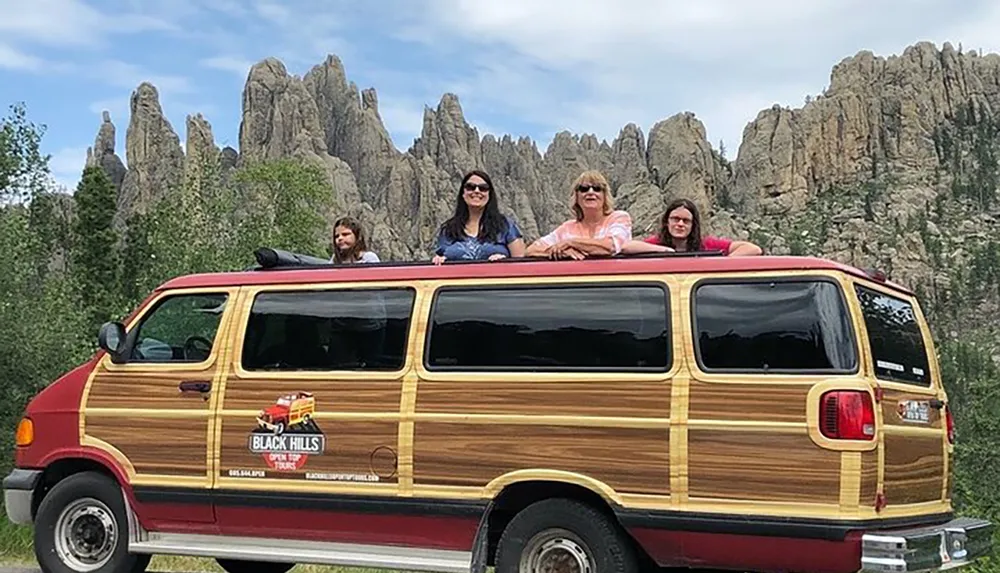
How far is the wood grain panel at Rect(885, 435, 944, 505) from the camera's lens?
5867 mm

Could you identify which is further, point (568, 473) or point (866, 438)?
point (568, 473)

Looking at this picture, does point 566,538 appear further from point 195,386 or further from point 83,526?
point 83,526

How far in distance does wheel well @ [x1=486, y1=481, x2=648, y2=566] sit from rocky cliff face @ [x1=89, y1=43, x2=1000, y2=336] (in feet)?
380

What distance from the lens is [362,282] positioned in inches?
285

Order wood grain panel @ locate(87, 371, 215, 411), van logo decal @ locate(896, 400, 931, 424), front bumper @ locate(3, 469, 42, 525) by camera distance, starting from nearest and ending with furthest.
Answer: van logo decal @ locate(896, 400, 931, 424), wood grain panel @ locate(87, 371, 215, 411), front bumper @ locate(3, 469, 42, 525)

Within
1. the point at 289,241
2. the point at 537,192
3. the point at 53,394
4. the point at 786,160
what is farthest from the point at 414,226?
the point at 53,394

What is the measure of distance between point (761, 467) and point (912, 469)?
0.96 metres

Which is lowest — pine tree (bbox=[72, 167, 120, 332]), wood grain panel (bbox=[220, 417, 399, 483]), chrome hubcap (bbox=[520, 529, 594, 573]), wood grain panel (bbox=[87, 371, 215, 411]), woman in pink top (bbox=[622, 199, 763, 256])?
chrome hubcap (bbox=[520, 529, 594, 573])

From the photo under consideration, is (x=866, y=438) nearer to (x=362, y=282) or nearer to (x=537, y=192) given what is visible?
(x=362, y=282)

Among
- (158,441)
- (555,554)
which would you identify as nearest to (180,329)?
(158,441)

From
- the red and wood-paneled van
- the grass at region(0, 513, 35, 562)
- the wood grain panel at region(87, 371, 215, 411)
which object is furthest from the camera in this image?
the grass at region(0, 513, 35, 562)

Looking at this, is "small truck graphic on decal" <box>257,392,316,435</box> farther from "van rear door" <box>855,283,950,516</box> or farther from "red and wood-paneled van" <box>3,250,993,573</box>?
"van rear door" <box>855,283,950,516</box>

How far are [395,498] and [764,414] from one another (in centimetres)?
228

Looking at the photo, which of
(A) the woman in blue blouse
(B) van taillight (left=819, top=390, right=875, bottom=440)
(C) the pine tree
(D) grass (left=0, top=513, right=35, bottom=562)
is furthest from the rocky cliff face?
(B) van taillight (left=819, top=390, right=875, bottom=440)
